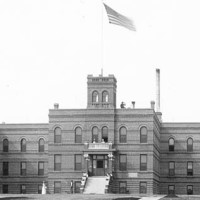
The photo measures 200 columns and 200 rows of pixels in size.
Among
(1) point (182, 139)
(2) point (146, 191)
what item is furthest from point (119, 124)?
(1) point (182, 139)

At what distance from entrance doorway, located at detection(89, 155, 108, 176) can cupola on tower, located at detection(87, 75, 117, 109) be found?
219 inches

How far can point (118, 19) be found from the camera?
2744 inches

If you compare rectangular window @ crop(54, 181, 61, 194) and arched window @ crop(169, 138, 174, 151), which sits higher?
arched window @ crop(169, 138, 174, 151)

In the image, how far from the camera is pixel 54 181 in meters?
76.6

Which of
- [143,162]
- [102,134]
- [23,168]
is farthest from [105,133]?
[23,168]

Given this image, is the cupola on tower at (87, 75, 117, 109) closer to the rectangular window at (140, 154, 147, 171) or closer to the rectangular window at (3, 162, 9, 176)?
the rectangular window at (140, 154, 147, 171)

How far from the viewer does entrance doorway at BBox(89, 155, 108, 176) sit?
75.2 m

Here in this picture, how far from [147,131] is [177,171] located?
14.1 metres

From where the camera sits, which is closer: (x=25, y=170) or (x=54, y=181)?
(x=54, y=181)

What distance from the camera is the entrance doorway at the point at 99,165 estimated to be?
75250 millimetres

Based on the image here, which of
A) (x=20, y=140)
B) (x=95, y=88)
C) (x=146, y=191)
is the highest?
(x=95, y=88)

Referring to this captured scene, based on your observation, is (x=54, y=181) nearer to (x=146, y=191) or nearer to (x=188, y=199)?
(x=146, y=191)

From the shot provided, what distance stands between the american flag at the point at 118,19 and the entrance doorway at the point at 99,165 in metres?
14.5

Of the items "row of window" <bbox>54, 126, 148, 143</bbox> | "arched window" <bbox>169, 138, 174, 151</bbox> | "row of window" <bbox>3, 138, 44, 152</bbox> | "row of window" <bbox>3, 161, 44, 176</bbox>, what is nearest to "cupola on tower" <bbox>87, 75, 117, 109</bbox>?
"row of window" <bbox>54, 126, 148, 143</bbox>
